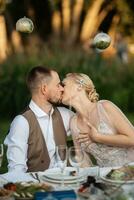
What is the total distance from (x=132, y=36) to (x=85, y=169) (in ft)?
59.1

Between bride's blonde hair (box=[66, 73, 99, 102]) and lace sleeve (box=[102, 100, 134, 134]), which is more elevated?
bride's blonde hair (box=[66, 73, 99, 102])

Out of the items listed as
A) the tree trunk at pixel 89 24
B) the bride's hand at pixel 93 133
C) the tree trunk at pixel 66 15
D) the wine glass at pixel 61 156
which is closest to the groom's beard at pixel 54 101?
the bride's hand at pixel 93 133

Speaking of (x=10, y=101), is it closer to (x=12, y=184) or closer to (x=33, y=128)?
(x=33, y=128)

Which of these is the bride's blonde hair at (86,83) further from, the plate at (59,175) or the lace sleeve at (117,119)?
the plate at (59,175)

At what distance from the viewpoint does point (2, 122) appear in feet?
36.5

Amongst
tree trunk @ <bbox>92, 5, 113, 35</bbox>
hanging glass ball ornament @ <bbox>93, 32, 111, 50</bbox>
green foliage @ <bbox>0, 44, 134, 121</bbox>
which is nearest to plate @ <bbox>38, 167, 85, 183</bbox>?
hanging glass ball ornament @ <bbox>93, 32, 111, 50</bbox>

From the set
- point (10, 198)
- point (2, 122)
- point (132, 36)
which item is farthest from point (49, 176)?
point (132, 36)

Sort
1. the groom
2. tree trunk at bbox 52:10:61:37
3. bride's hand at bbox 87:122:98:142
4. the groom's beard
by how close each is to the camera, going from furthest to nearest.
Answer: tree trunk at bbox 52:10:61:37 < the groom's beard < the groom < bride's hand at bbox 87:122:98:142

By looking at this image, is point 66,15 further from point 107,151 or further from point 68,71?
point 107,151

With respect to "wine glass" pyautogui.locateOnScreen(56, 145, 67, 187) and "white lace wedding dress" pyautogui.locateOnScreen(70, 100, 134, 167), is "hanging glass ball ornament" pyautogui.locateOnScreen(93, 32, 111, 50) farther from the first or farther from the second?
"wine glass" pyautogui.locateOnScreen(56, 145, 67, 187)

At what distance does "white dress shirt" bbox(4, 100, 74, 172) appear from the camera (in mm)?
4008

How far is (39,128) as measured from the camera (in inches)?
165

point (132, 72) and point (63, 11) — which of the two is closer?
point (132, 72)

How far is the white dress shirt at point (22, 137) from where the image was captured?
13.1 ft
